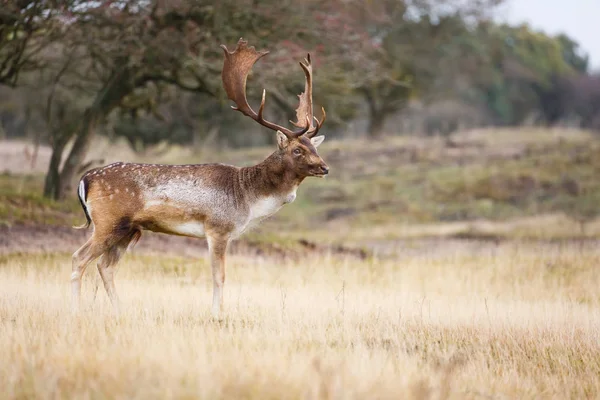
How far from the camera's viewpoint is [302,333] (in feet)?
26.7

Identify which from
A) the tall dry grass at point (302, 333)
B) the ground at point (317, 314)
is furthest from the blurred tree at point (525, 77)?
the tall dry grass at point (302, 333)

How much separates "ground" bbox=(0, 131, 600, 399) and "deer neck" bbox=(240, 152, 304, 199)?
128 cm

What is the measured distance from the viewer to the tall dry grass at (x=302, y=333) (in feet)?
19.2

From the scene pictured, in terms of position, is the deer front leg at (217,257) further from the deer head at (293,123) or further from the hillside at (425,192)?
the hillside at (425,192)

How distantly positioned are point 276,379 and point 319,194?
2190 cm

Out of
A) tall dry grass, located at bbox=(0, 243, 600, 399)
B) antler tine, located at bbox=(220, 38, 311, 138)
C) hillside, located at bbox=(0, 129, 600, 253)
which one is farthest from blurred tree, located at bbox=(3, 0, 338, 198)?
antler tine, located at bbox=(220, 38, 311, 138)

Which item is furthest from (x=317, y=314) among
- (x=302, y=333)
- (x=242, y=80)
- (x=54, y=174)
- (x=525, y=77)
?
(x=525, y=77)

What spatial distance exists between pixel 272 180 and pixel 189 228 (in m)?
1.11

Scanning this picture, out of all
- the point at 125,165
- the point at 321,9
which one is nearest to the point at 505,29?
the point at 321,9

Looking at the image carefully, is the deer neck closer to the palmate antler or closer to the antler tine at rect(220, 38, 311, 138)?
the palmate antler

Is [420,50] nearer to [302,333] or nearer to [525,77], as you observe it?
[525,77]

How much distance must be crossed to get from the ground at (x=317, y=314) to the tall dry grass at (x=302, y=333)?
24 millimetres

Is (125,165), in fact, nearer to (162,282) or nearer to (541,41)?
(162,282)

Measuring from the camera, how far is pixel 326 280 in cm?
1307
